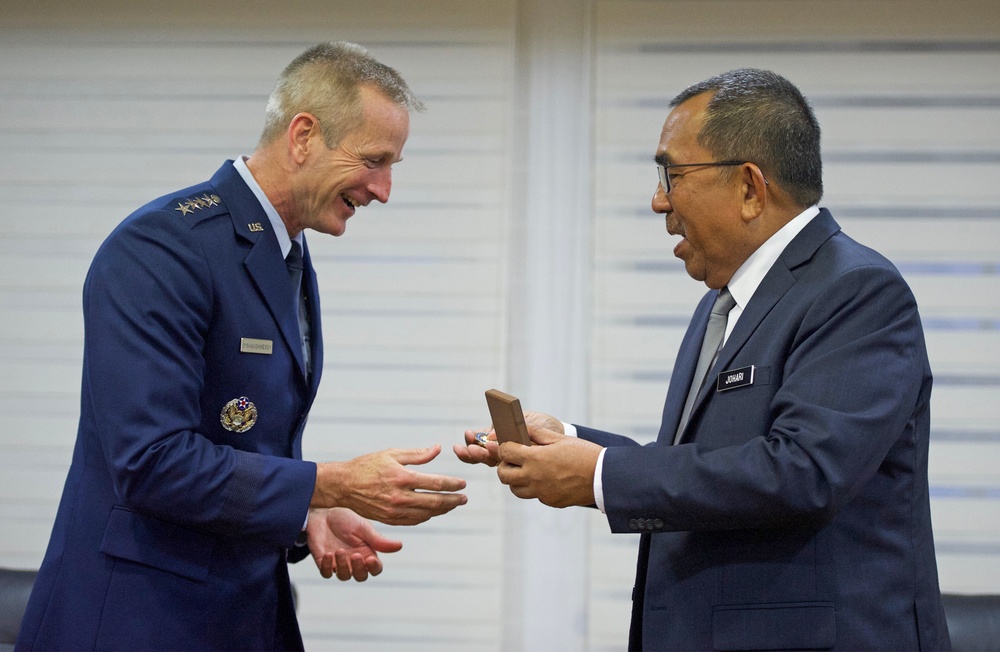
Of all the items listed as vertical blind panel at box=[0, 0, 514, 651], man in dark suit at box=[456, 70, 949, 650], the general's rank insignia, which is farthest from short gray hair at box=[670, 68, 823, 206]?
vertical blind panel at box=[0, 0, 514, 651]

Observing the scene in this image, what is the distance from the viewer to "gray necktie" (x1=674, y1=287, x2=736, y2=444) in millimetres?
2076

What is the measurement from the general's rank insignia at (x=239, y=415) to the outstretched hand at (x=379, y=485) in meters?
0.17

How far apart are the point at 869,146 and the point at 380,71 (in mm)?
2079

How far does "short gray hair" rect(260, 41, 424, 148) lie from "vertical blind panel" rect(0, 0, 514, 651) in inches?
55.4

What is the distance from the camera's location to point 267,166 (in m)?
2.22

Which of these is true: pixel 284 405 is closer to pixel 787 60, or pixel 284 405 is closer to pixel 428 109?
pixel 428 109

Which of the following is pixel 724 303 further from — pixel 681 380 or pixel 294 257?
pixel 294 257

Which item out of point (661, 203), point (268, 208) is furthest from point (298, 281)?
point (661, 203)

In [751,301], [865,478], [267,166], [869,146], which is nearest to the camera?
[865,478]

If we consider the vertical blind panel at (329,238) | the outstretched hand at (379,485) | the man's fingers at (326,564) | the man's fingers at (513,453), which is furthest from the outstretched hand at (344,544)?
the vertical blind panel at (329,238)

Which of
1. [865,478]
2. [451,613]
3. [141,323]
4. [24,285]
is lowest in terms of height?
[451,613]

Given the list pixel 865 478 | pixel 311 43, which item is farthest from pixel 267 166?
pixel 311 43

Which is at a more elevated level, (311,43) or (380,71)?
(311,43)

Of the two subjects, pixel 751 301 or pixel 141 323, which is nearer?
pixel 141 323
